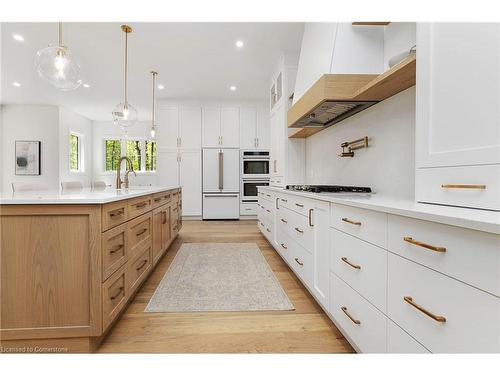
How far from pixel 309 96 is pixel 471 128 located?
1.51 m

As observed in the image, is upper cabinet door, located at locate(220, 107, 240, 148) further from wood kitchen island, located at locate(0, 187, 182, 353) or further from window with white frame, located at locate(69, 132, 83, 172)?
wood kitchen island, located at locate(0, 187, 182, 353)

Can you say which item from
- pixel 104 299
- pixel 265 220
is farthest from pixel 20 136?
pixel 104 299

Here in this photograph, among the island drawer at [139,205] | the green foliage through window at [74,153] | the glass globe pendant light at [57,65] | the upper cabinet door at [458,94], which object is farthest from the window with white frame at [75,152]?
the upper cabinet door at [458,94]

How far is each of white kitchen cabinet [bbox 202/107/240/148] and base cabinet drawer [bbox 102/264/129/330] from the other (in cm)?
464

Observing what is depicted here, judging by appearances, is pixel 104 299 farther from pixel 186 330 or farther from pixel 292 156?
pixel 292 156

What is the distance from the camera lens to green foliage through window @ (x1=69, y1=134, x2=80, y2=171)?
7.29 meters

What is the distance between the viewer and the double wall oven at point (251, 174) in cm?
607

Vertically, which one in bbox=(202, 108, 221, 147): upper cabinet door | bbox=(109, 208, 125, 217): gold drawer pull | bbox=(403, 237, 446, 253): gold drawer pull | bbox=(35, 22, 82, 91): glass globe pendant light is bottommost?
bbox=(403, 237, 446, 253): gold drawer pull

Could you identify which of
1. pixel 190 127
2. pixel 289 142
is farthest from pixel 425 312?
pixel 190 127

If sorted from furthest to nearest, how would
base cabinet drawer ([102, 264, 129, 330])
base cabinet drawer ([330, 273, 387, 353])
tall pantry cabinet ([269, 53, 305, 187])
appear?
tall pantry cabinet ([269, 53, 305, 187])
base cabinet drawer ([102, 264, 129, 330])
base cabinet drawer ([330, 273, 387, 353])

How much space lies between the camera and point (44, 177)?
680 cm

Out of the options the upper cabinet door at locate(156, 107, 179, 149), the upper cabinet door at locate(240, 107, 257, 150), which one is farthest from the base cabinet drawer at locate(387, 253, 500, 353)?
the upper cabinet door at locate(156, 107, 179, 149)

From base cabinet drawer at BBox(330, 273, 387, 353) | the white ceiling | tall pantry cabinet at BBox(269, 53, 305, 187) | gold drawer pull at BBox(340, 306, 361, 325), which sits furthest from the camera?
tall pantry cabinet at BBox(269, 53, 305, 187)

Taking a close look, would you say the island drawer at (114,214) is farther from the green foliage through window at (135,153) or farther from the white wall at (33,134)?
the green foliage through window at (135,153)
